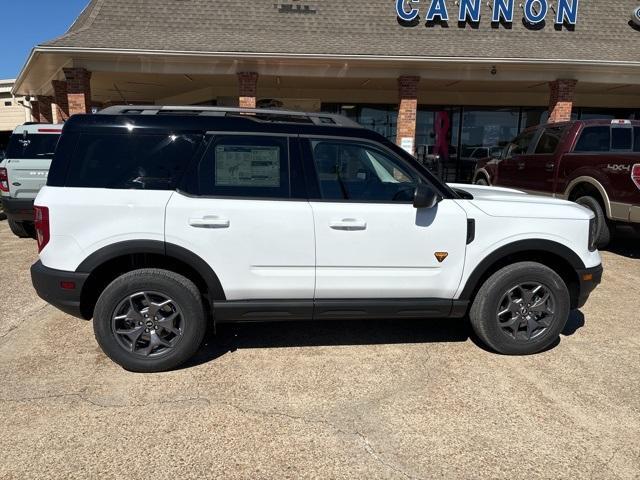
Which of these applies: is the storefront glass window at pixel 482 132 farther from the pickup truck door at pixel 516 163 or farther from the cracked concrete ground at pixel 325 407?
the cracked concrete ground at pixel 325 407

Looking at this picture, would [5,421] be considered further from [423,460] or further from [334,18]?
[334,18]

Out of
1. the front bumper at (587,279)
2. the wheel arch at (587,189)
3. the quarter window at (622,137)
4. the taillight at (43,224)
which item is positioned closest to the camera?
the taillight at (43,224)

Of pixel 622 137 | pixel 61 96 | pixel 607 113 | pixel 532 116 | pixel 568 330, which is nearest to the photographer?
pixel 568 330

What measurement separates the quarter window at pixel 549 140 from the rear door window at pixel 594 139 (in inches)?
14.1

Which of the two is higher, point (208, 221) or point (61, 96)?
point (61, 96)

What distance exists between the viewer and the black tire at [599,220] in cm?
720

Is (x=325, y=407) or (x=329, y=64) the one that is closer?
(x=325, y=407)

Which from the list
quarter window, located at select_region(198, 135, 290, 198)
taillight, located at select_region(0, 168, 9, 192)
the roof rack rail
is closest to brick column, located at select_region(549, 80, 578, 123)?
the roof rack rail

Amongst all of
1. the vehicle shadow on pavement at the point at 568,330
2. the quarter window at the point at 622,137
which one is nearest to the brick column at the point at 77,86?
the vehicle shadow on pavement at the point at 568,330

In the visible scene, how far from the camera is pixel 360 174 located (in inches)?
145

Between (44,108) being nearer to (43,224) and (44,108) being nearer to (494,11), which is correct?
(494,11)

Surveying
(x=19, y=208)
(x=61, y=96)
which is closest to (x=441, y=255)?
(x=19, y=208)

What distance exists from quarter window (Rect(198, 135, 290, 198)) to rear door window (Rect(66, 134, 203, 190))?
16 cm

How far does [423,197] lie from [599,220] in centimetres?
516
